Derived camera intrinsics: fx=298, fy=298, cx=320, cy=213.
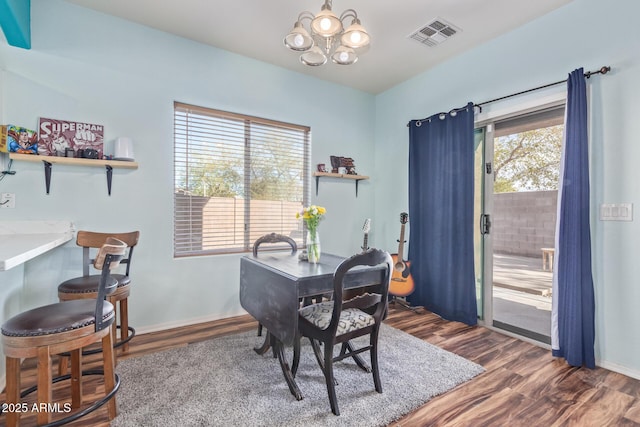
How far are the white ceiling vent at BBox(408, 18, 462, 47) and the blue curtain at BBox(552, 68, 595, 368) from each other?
1069 mm

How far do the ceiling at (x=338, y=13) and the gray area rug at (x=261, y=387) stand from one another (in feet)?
9.03

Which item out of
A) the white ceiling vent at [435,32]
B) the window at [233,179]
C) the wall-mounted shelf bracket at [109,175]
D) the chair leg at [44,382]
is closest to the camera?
the chair leg at [44,382]

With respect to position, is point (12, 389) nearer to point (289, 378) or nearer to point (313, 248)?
point (289, 378)

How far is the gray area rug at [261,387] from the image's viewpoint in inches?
62.2

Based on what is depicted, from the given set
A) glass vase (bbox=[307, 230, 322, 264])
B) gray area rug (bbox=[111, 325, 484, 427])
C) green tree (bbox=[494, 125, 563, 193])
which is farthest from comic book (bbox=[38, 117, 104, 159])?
green tree (bbox=[494, 125, 563, 193])

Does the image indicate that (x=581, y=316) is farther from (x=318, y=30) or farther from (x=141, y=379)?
(x=141, y=379)

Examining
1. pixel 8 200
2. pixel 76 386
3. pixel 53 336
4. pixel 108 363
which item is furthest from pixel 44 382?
pixel 8 200

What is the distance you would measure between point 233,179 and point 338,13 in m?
1.83

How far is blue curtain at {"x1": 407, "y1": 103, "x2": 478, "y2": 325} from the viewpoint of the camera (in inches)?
118

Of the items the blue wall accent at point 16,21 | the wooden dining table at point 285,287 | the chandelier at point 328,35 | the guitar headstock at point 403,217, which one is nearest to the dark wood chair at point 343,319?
the wooden dining table at point 285,287

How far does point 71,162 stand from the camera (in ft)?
7.68

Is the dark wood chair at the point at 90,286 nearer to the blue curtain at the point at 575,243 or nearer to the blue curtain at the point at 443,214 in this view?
the blue curtain at the point at 443,214

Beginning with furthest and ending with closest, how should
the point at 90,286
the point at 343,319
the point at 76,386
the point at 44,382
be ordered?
the point at 90,286, the point at 343,319, the point at 76,386, the point at 44,382

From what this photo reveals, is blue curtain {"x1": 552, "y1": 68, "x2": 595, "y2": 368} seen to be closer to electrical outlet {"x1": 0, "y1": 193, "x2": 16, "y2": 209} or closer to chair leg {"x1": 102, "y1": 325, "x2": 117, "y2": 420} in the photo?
chair leg {"x1": 102, "y1": 325, "x2": 117, "y2": 420}
